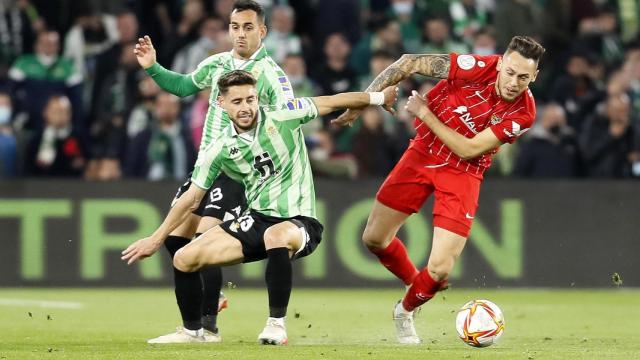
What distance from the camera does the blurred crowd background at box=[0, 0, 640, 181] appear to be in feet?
54.0

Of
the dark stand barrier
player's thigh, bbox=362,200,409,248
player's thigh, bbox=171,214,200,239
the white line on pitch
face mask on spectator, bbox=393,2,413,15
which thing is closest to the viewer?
player's thigh, bbox=171,214,200,239

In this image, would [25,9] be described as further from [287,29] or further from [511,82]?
[511,82]

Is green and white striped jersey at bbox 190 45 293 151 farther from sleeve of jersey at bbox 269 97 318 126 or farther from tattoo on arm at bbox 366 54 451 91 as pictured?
tattoo on arm at bbox 366 54 451 91

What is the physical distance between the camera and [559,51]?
18.5 m

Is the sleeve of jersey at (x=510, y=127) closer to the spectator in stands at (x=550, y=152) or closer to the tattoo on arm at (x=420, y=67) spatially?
the tattoo on arm at (x=420, y=67)

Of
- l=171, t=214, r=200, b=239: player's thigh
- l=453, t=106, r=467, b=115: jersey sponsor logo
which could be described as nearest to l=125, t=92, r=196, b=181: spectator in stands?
l=171, t=214, r=200, b=239: player's thigh

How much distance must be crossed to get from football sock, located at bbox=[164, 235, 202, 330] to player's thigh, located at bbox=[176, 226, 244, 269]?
5.4 inches

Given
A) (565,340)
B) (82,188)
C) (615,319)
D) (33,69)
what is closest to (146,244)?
(565,340)

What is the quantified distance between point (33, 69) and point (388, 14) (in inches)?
179

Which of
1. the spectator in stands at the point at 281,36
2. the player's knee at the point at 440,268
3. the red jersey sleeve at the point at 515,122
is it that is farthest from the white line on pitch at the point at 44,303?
the red jersey sleeve at the point at 515,122

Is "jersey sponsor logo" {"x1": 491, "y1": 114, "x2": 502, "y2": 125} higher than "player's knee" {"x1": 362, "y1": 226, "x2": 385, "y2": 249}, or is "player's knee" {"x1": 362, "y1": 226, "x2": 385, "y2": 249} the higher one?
"jersey sponsor logo" {"x1": 491, "y1": 114, "x2": 502, "y2": 125}

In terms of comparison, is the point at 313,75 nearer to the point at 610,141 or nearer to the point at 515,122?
the point at 610,141

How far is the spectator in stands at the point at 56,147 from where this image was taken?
16.3m

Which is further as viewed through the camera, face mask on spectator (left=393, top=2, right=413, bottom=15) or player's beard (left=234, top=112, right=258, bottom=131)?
face mask on spectator (left=393, top=2, right=413, bottom=15)
